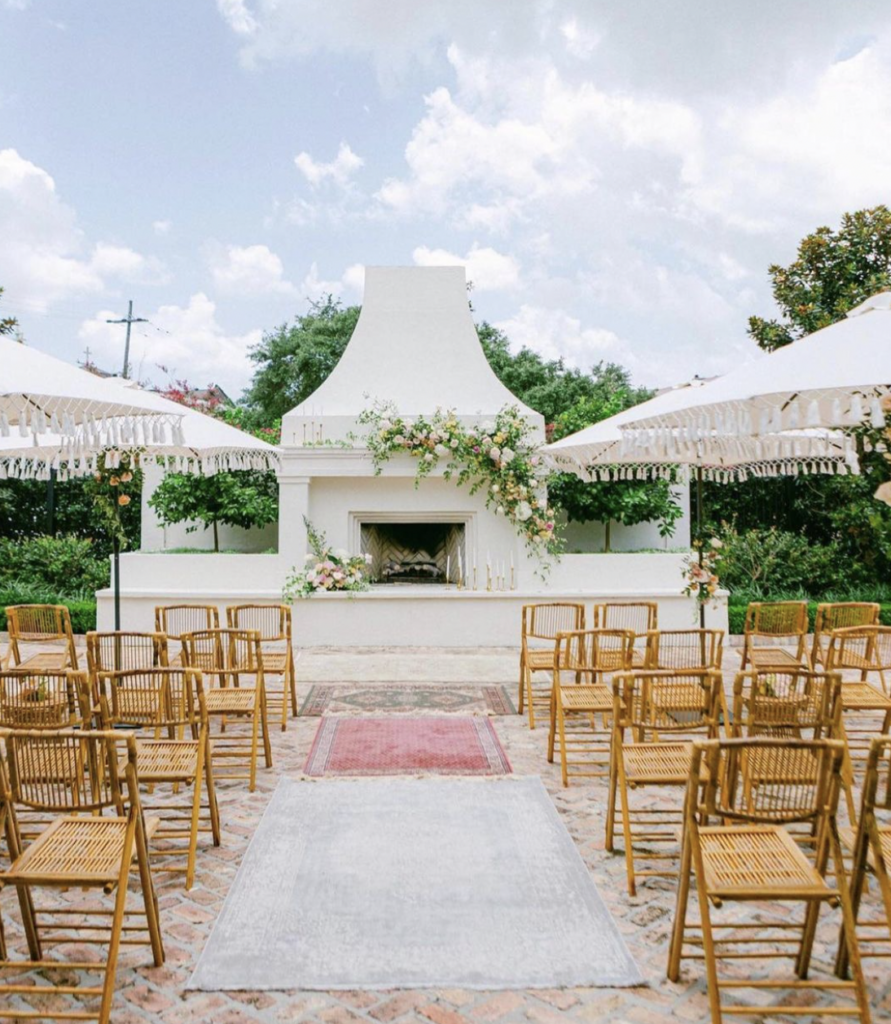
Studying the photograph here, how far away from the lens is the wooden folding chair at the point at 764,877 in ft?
9.66

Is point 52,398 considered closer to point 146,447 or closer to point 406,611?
point 146,447

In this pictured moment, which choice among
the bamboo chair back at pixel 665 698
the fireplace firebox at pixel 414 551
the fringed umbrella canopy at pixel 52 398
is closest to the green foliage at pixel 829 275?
the fireplace firebox at pixel 414 551

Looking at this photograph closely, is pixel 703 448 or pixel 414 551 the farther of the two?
pixel 414 551

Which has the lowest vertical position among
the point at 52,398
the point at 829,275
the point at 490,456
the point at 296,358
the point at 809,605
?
the point at 809,605

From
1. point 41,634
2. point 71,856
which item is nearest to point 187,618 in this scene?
point 41,634

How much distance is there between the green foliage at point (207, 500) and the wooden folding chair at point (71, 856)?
9.86m

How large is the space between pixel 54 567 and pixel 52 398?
8845 millimetres

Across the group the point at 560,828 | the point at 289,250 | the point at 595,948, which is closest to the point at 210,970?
the point at 595,948

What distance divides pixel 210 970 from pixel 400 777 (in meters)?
2.56

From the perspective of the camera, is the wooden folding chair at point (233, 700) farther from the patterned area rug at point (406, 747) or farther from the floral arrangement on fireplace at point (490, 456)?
the floral arrangement on fireplace at point (490, 456)

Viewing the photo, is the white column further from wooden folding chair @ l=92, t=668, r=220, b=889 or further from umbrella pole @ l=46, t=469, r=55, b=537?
wooden folding chair @ l=92, t=668, r=220, b=889

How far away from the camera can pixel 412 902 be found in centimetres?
392

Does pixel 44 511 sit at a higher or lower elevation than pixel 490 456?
lower

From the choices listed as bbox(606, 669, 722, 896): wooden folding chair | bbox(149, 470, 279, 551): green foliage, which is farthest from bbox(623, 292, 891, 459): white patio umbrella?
bbox(149, 470, 279, 551): green foliage
